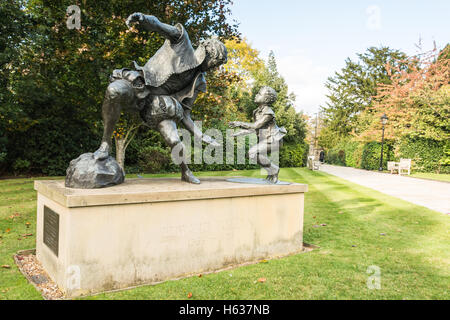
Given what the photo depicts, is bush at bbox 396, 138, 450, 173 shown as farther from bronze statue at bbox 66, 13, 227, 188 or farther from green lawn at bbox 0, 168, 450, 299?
bronze statue at bbox 66, 13, 227, 188

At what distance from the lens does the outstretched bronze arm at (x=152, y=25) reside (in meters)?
3.47

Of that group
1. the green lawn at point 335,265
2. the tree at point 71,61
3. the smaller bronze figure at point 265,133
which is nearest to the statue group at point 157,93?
the smaller bronze figure at point 265,133

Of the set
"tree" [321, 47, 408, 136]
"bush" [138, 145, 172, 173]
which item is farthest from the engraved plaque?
"tree" [321, 47, 408, 136]

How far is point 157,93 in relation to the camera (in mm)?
4000

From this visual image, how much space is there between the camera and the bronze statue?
3.68m

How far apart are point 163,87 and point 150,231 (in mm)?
1786

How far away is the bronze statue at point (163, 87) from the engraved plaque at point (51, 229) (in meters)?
0.39

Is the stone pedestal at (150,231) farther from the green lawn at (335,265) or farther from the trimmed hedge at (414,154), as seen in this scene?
the trimmed hedge at (414,154)

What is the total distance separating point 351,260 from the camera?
4328mm

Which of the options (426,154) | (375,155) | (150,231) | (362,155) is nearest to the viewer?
(150,231)

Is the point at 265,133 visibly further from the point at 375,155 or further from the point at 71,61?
the point at 375,155

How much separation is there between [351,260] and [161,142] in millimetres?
12466

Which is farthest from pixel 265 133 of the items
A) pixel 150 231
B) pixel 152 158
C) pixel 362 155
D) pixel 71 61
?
pixel 362 155
